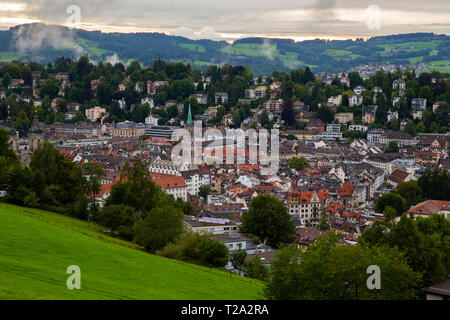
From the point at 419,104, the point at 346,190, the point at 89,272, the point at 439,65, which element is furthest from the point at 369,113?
the point at 439,65

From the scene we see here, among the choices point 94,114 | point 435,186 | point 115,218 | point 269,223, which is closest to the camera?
point 115,218

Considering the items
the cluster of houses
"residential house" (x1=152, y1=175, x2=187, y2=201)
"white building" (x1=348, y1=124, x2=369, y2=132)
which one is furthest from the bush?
"white building" (x1=348, y1=124, x2=369, y2=132)

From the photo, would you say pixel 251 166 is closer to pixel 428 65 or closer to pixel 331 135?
pixel 331 135

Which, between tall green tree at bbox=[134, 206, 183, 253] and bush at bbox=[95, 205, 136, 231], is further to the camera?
bush at bbox=[95, 205, 136, 231]

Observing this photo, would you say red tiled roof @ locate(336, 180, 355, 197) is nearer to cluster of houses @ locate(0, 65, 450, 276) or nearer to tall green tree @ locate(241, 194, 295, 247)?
cluster of houses @ locate(0, 65, 450, 276)

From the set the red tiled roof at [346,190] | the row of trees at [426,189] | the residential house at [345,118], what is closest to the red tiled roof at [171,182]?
the red tiled roof at [346,190]

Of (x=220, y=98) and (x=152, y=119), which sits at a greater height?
(x=220, y=98)

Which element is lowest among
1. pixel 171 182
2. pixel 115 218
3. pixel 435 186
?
pixel 435 186

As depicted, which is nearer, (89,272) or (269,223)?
(89,272)

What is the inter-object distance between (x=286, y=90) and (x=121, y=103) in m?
28.0

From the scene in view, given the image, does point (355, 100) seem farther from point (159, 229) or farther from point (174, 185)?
point (159, 229)

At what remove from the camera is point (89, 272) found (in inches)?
643

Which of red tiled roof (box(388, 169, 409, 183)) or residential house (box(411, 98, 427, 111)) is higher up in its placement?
residential house (box(411, 98, 427, 111))

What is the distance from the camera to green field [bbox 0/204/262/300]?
13227 millimetres
